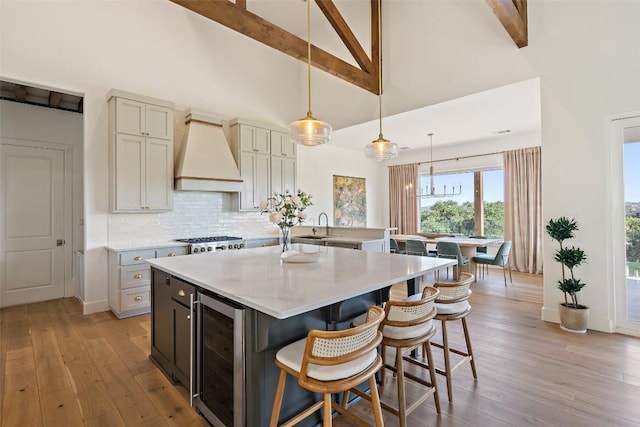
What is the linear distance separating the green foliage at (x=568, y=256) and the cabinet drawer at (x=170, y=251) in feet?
14.6

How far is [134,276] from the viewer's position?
3.86m

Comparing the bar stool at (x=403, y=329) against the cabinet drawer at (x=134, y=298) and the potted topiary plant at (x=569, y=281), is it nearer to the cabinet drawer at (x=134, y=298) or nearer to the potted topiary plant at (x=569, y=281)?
the potted topiary plant at (x=569, y=281)

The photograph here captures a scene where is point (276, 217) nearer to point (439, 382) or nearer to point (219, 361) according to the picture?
point (219, 361)

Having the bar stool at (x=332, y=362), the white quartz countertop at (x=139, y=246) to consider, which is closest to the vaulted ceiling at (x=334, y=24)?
the white quartz countertop at (x=139, y=246)

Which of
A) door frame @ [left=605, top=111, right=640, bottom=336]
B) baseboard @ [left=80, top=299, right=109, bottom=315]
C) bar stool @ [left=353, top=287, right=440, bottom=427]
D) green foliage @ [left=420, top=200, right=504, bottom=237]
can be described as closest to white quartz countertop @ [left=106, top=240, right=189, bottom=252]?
baseboard @ [left=80, top=299, right=109, bottom=315]

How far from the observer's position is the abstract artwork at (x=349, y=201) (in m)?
7.55

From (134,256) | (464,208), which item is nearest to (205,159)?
(134,256)

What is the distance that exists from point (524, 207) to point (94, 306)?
24.5 feet

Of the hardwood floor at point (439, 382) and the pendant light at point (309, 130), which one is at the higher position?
the pendant light at point (309, 130)

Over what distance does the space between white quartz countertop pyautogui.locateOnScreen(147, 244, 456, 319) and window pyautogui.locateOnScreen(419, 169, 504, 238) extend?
5.21 meters

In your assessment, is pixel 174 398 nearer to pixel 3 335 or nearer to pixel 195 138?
pixel 3 335

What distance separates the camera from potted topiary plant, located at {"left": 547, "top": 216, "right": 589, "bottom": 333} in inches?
128

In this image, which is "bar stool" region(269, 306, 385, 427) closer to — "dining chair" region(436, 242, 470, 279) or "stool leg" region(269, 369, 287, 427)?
"stool leg" region(269, 369, 287, 427)

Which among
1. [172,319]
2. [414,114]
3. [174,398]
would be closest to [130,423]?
[174,398]
